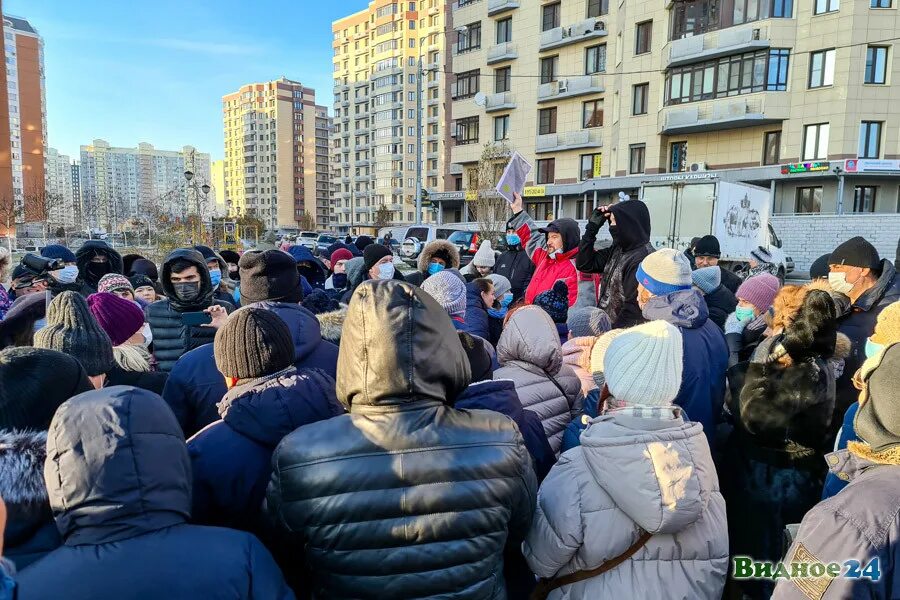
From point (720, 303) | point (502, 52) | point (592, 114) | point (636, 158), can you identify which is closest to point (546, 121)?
→ point (592, 114)

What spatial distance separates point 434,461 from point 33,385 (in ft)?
4.41

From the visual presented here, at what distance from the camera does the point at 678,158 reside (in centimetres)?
3281

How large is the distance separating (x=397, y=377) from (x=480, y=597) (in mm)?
746

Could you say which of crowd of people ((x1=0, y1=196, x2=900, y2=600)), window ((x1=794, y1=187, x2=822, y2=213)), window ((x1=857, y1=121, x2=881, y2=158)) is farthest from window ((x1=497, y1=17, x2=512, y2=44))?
crowd of people ((x1=0, y1=196, x2=900, y2=600))

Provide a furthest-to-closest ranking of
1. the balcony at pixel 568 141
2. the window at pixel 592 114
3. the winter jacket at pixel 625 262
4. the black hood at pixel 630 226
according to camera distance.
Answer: the balcony at pixel 568 141 → the window at pixel 592 114 → the black hood at pixel 630 226 → the winter jacket at pixel 625 262

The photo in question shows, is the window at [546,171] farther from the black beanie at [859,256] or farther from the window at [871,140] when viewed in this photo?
the black beanie at [859,256]

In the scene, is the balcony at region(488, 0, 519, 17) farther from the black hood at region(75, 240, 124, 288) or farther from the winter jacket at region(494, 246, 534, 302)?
the black hood at region(75, 240, 124, 288)

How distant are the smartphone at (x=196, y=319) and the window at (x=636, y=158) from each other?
3317 cm

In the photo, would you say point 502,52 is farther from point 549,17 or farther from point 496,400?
point 496,400

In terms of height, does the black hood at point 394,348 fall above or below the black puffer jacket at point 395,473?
above

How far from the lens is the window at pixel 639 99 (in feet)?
110

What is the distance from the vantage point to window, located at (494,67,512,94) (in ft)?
134

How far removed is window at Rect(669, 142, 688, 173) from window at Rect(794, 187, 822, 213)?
6.06 metres

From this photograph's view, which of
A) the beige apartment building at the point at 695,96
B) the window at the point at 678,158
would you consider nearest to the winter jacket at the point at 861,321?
the beige apartment building at the point at 695,96
